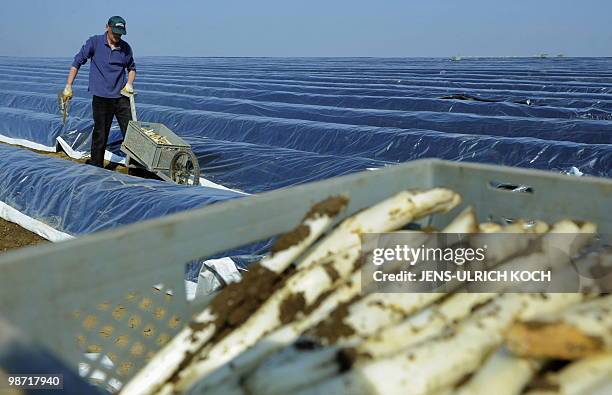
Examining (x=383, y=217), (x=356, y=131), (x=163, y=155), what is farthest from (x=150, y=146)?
(x=383, y=217)

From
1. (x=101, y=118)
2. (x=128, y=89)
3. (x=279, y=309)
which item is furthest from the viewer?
(x=101, y=118)

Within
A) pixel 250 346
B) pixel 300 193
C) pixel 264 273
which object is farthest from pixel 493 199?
pixel 250 346

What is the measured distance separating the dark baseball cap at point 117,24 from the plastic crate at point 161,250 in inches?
160

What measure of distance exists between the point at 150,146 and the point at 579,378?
434 centimetres

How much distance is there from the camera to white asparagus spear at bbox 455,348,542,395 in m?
0.98

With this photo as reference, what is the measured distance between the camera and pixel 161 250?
112cm

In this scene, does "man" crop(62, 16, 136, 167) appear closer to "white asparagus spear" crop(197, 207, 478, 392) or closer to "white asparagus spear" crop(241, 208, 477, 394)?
"white asparagus spear" crop(197, 207, 478, 392)

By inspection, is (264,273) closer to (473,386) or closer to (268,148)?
(473,386)

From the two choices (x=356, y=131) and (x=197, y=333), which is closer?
(x=197, y=333)

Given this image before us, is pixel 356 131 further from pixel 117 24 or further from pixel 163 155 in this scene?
pixel 117 24

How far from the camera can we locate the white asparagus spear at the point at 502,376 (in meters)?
0.98

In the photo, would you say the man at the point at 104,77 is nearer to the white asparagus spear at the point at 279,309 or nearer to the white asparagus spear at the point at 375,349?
the white asparagus spear at the point at 279,309

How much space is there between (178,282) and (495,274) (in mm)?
623

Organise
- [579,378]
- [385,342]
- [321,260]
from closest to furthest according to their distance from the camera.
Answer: [579,378] → [385,342] → [321,260]
